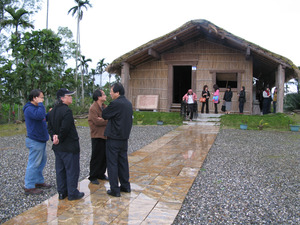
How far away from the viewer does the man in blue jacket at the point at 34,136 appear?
13.4 feet

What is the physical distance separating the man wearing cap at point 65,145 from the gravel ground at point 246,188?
1512 mm

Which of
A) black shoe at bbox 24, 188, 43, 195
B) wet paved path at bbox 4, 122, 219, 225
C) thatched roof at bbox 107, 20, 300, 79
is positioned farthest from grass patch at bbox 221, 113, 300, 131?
black shoe at bbox 24, 188, 43, 195

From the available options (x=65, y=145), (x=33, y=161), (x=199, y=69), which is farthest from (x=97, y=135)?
(x=199, y=69)

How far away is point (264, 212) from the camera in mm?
3467

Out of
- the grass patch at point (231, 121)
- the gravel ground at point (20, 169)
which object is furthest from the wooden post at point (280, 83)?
the gravel ground at point (20, 169)

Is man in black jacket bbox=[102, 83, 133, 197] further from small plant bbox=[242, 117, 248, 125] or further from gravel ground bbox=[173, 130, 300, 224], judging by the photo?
small plant bbox=[242, 117, 248, 125]

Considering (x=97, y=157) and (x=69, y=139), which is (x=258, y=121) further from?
(x=69, y=139)

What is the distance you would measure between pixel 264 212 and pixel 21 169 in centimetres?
450

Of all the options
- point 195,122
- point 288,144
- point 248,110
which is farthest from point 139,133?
point 248,110

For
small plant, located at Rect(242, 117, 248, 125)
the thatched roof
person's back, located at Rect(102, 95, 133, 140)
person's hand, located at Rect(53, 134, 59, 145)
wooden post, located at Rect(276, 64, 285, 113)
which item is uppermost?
the thatched roof

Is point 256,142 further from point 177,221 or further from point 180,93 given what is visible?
point 180,93

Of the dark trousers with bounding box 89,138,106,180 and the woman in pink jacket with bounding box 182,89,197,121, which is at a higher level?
the woman in pink jacket with bounding box 182,89,197,121

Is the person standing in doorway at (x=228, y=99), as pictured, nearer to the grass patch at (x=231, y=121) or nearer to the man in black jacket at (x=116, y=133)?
the grass patch at (x=231, y=121)

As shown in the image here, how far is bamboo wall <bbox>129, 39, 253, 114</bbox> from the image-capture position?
13.4m
